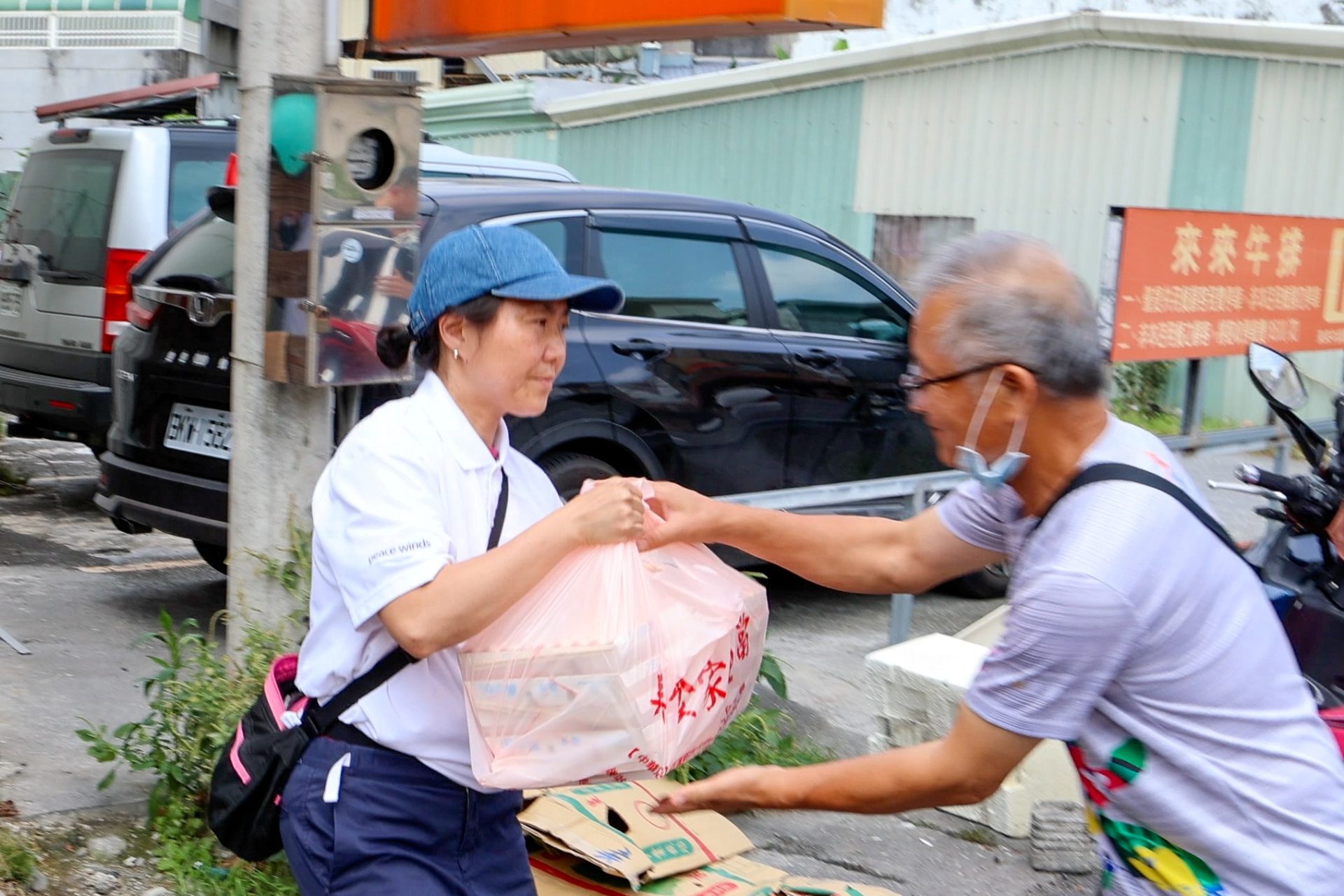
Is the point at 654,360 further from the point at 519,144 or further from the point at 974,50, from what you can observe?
the point at 519,144

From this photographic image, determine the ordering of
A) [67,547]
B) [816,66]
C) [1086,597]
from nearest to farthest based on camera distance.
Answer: [1086,597], [67,547], [816,66]

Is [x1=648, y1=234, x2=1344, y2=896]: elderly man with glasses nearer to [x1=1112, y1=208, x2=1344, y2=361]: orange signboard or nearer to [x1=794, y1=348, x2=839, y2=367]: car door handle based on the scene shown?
[x1=794, y1=348, x2=839, y2=367]: car door handle

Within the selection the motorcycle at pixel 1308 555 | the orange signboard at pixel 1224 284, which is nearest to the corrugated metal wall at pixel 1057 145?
the orange signboard at pixel 1224 284

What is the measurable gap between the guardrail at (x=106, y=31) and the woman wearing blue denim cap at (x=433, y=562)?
1853 centimetres

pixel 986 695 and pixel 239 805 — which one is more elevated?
pixel 986 695

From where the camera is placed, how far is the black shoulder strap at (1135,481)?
6.15 feet

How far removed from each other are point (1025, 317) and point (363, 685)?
3.69ft

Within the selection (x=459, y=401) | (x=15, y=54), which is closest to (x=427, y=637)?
(x=459, y=401)

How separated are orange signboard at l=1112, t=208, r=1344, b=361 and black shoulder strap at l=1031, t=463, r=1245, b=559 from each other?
487cm

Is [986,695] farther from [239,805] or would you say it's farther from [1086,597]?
[239,805]

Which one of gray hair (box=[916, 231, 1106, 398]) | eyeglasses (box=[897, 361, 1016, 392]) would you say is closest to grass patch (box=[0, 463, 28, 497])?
eyeglasses (box=[897, 361, 1016, 392])

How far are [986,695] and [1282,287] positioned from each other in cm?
662

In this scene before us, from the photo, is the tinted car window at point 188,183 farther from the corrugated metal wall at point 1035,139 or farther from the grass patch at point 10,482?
the corrugated metal wall at point 1035,139

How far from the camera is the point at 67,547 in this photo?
24.9ft
